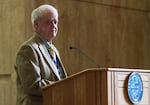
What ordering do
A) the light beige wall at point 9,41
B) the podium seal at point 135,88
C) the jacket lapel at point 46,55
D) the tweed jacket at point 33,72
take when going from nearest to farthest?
the podium seal at point 135,88 → the tweed jacket at point 33,72 → the jacket lapel at point 46,55 → the light beige wall at point 9,41

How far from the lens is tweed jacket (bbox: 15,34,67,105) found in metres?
2.81

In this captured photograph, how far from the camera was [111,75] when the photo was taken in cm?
255

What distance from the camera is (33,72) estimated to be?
2809 mm

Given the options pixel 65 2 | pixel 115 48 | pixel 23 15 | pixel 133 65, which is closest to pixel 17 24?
pixel 23 15

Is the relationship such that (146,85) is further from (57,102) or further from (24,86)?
(24,86)

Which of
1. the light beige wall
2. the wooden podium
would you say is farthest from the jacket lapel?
the light beige wall

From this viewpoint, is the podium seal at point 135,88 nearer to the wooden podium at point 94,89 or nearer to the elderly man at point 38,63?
the wooden podium at point 94,89

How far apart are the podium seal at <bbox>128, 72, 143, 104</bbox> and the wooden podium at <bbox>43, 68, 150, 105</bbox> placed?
0.02m

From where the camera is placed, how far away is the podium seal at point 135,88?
104 inches

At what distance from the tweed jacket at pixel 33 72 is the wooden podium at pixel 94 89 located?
0.09m

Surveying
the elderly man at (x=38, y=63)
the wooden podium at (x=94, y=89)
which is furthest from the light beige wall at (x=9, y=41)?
the wooden podium at (x=94, y=89)

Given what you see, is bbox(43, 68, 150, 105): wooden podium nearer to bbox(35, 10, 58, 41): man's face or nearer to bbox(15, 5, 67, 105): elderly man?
bbox(15, 5, 67, 105): elderly man

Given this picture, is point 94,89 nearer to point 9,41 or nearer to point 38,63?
point 38,63

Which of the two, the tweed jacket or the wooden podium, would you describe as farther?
the tweed jacket
